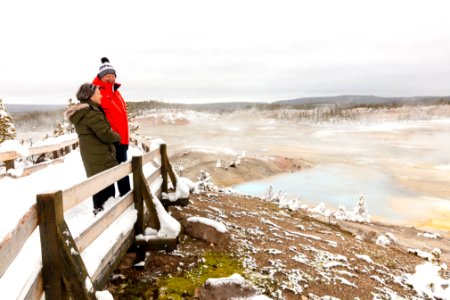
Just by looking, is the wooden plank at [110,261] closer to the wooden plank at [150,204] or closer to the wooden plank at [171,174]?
the wooden plank at [150,204]

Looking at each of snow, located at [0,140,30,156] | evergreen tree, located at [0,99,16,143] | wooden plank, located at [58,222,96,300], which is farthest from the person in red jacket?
evergreen tree, located at [0,99,16,143]

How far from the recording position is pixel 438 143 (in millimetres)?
66062

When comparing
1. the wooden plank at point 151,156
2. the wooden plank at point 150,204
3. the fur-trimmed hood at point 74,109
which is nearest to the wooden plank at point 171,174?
the wooden plank at point 151,156

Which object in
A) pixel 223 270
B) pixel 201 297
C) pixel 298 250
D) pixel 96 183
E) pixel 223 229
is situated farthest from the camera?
pixel 298 250

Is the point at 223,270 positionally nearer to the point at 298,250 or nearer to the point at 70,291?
the point at 298,250

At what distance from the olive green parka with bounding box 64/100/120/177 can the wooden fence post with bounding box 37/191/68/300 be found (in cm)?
253

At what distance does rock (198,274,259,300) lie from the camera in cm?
467

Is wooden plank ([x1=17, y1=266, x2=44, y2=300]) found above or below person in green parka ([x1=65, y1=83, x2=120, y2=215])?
below

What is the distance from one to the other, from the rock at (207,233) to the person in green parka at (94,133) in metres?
2.26

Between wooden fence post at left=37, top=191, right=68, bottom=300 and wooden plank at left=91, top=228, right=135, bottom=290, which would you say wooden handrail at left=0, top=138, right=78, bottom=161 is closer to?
wooden plank at left=91, top=228, right=135, bottom=290

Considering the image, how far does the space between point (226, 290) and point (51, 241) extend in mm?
2798

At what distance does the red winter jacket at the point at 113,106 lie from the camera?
555cm

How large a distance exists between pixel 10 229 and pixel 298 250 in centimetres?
643

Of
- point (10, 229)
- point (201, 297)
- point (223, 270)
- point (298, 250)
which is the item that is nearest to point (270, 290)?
point (223, 270)
